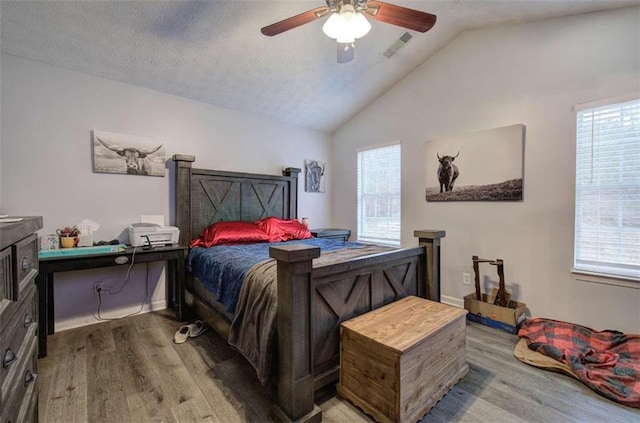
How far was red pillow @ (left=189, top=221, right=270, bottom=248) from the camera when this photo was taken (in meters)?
3.07

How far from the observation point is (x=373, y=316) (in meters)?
1.88

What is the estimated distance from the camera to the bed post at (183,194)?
3164 mm

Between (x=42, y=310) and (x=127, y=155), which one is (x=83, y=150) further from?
(x=42, y=310)

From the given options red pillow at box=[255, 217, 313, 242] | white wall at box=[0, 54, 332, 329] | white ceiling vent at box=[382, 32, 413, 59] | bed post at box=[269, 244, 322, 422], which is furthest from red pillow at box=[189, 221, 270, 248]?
white ceiling vent at box=[382, 32, 413, 59]

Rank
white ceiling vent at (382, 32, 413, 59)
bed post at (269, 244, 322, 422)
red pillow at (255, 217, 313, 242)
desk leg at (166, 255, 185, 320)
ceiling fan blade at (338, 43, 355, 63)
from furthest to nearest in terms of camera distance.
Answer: red pillow at (255, 217, 313, 242), white ceiling vent at (382, 32, 413, 59), desk leg at (166, 255, 185, 320), ceiling fan blade at (338, 43, 355, 63), bed post at (269, 244, 322, 422)

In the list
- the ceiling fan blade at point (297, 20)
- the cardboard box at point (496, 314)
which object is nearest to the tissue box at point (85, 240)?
the ceiling fan blade at point (297, 20)

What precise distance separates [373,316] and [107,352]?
2157 millimetres

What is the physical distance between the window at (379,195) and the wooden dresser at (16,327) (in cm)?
359

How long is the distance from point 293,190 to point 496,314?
9.57ft

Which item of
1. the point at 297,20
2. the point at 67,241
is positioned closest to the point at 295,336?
the point at 297,20

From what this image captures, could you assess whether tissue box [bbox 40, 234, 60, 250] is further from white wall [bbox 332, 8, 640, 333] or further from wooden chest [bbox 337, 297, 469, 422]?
white wall [bbox 332, 8, 640, 333]

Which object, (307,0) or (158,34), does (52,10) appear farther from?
(307,0)

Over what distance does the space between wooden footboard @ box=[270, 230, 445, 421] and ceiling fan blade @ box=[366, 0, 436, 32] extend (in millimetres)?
1552

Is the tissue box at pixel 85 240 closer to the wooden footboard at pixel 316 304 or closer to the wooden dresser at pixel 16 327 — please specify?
the wooden dresser at pixel 16 327
